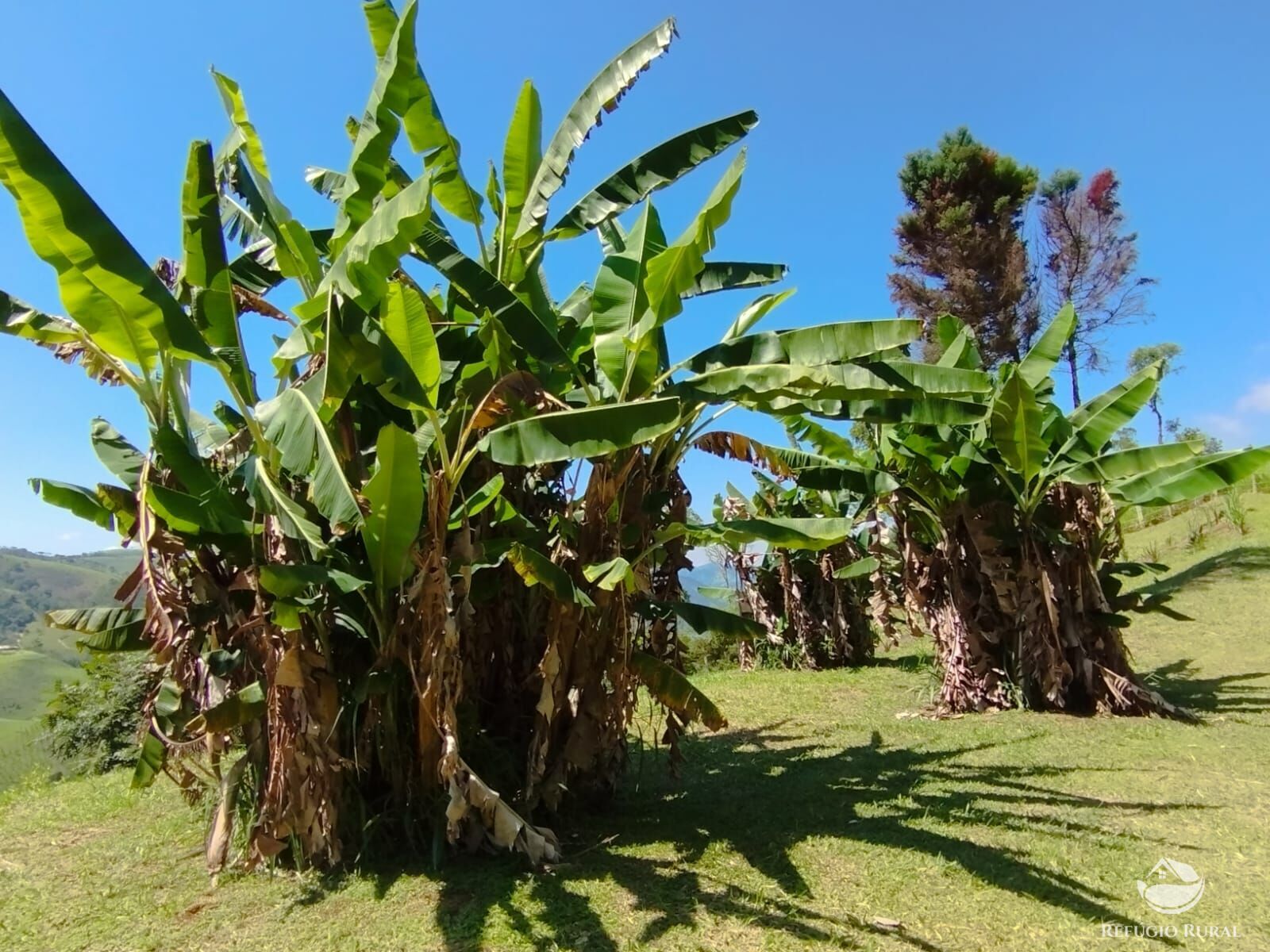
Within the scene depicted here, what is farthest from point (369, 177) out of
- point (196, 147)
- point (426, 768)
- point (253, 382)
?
point (426, 768)

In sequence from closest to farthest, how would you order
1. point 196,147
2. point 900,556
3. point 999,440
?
point 196,147
point 999,440
point 900,556

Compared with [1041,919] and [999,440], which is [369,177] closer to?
[1041,919]

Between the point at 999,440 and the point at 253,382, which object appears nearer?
the point at 253,382

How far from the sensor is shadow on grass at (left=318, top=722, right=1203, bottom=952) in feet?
12.7

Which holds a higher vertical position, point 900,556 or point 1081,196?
point 1081,196

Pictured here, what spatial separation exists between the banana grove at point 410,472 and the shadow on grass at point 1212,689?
5587 mm

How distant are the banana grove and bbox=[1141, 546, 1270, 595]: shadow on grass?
11.5 meters

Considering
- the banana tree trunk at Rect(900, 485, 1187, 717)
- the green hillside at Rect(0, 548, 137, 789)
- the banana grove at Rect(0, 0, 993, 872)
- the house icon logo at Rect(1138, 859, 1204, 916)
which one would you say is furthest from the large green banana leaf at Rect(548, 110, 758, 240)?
the house icon logo at Rect(1138, 859, 1204, 916)

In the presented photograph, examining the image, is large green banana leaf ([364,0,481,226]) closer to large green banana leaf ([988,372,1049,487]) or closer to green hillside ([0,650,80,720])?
A: large green banana leaf ([988,372,1049,487])

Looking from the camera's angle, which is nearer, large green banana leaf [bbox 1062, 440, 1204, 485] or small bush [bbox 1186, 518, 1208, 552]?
large green banana leaf [bbox 1062, 440, 1204, 485]

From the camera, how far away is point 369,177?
4.74 metres

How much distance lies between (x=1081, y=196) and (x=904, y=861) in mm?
28961

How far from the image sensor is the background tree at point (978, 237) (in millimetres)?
24656

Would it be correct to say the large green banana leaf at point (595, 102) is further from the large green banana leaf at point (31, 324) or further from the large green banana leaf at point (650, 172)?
the large green banana leaf at point (31, 324)
